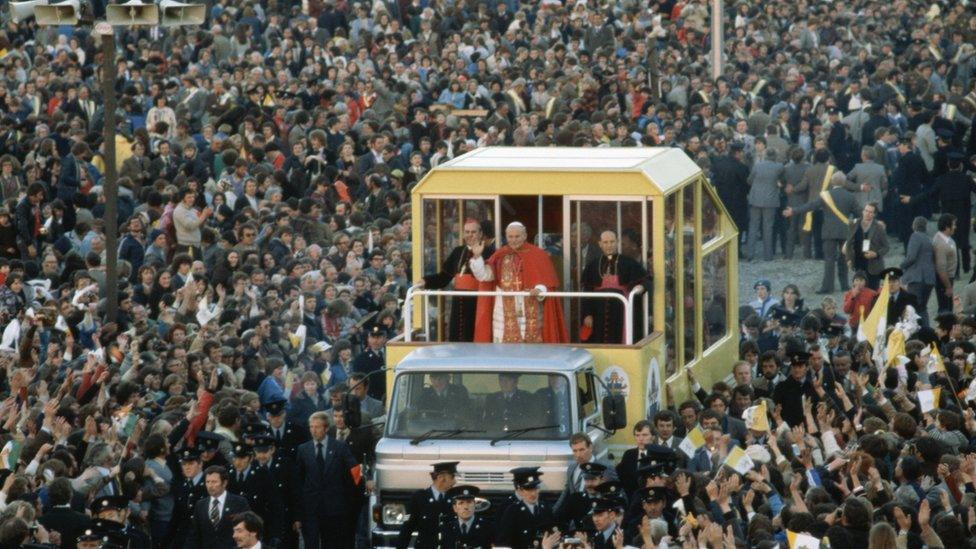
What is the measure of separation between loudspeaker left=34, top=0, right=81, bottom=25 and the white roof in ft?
13.6

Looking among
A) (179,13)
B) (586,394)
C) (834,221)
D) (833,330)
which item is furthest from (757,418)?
(834,221)

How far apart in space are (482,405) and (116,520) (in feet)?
11.6

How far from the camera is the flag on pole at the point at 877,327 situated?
23141 mm

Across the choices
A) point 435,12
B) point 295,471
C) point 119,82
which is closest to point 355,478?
point 295,471

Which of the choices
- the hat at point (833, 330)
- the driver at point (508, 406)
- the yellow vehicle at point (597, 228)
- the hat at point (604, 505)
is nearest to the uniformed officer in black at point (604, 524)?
the hat at point (604, 505)

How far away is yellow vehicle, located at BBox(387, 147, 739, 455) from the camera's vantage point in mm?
18984

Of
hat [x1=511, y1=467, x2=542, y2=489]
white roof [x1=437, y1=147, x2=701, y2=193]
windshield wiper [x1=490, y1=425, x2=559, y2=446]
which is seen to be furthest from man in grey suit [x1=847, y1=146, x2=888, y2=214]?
hat [x1=511, y1=467, x2=542, y2=489]

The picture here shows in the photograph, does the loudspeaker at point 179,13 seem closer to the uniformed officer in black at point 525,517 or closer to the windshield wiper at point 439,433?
the windshield wiper at point 439,433

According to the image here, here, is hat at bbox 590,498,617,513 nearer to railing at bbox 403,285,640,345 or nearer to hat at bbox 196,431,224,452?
railing at bbox 403,285,640,345

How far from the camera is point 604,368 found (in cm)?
1856

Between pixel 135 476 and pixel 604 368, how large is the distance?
4.17 meters

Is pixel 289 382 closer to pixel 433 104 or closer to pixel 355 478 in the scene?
pixel 355 478

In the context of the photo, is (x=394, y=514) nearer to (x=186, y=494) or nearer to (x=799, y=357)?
(x=186, y=494)

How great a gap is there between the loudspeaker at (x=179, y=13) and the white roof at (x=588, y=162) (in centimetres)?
310
